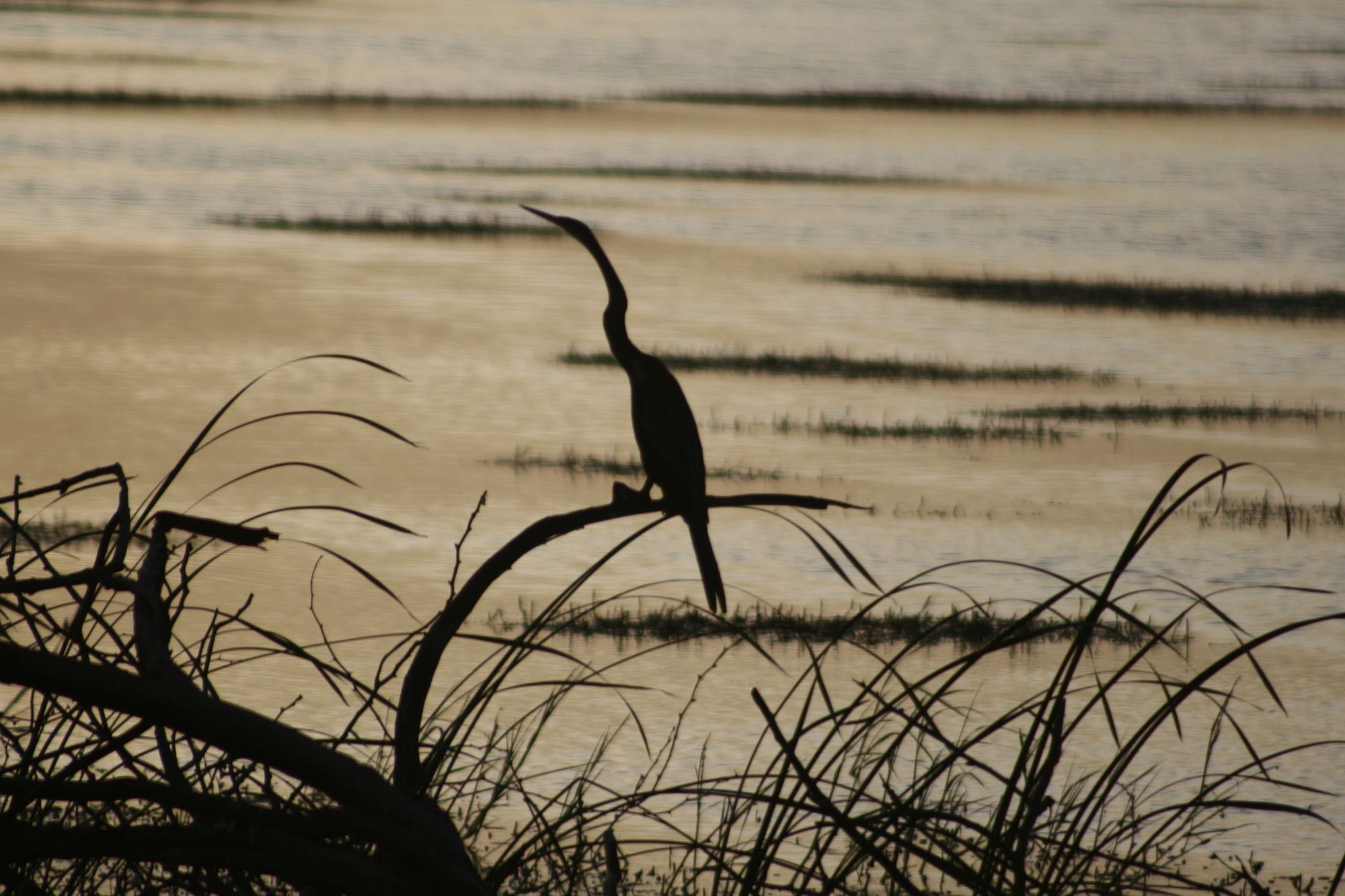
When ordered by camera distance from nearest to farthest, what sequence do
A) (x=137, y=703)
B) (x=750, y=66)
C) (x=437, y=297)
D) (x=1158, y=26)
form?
(x=137, y=703), (x=437, y=297), (x=750, y=66), (x=1158, y=26)

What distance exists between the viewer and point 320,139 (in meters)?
30.0

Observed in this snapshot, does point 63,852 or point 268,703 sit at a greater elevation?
point 63,852

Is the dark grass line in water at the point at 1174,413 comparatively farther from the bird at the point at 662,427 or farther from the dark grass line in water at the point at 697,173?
the dark grass line in water at the point at 697,173

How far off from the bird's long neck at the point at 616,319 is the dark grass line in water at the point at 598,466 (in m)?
7.07

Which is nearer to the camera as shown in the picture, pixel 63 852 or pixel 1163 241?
pixel 63 852

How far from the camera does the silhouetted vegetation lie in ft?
73.1

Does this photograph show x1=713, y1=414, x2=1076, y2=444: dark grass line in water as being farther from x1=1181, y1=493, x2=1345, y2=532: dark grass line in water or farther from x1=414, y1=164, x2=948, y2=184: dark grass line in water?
x1=414, y1=164, x2=948, y2=184: dark grass line in water

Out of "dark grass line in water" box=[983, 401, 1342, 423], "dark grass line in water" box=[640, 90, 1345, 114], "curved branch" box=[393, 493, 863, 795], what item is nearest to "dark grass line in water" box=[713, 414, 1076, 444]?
"dark grass line in water" box=[983, 401, 1342, 423]

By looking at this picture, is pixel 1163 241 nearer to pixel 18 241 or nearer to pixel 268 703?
pixel 18 241

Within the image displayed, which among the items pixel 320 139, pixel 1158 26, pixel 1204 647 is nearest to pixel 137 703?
pixel 1204 647

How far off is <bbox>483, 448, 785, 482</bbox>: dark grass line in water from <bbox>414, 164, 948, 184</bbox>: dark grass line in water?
49.0ft

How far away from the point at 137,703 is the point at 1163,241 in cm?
2140

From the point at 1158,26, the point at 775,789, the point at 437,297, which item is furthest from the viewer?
the point at 1158,26

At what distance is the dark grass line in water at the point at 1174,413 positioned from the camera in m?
13.9
